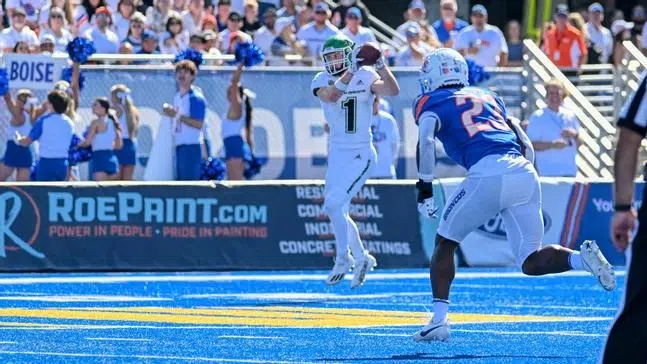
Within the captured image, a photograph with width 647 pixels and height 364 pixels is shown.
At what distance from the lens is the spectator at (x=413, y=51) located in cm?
2345

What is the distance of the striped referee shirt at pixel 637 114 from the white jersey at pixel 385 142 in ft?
45.3

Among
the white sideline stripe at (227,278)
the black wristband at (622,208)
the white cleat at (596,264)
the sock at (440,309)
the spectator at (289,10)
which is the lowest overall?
the white sideline stripe at (227,278)

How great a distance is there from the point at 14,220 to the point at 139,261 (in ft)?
4.60

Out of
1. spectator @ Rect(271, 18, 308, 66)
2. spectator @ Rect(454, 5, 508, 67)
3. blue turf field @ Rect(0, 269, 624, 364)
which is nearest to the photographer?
blue turf field @ Rect(0, 269, 624, 364)

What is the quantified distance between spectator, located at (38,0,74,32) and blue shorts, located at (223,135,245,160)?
10.3ft

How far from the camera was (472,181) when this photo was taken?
10.5m

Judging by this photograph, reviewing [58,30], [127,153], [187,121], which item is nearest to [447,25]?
[58,30]

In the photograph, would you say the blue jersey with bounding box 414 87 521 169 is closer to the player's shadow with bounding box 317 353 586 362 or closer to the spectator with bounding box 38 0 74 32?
the player's shadow with bounding box 317 353 586 362

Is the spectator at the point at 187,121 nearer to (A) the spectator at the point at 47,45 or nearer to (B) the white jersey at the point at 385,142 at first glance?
(A) the spectator at the point at 47,45

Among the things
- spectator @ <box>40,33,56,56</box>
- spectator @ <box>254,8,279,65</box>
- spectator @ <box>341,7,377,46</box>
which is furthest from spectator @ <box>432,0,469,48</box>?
spectator @ <box>40,33,56,56</box>

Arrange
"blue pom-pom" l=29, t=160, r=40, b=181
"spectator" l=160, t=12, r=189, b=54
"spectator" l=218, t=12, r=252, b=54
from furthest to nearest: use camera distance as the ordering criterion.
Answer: "spectator" l=218, t=12, r=252, b=54 → "spectator" l=160, t=12, r=189, b=54 → "blue pom-pom" l=29, t=160, r=40, b=181

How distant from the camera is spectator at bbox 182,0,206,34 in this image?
76.9ft

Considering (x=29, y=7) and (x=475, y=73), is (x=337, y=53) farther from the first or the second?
(x=29, y=7)

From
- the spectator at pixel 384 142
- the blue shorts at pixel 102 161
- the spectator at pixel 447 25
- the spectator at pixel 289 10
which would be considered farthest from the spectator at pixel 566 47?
the blue shorts at pixel 102 161
